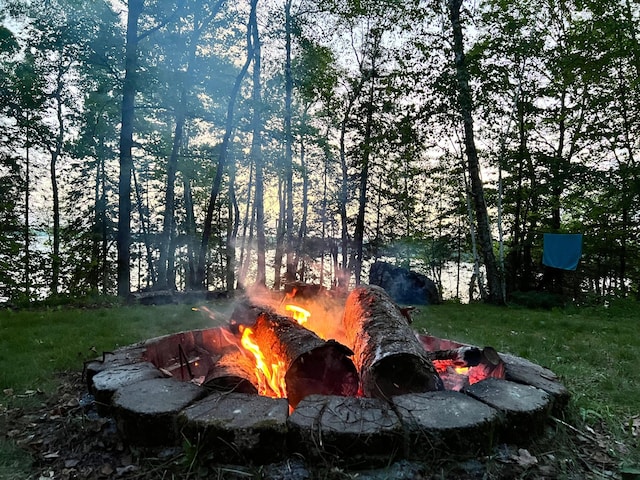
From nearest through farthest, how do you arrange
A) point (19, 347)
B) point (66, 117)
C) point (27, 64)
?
point (19, 347) → point (27, 64) → point (66, 117)

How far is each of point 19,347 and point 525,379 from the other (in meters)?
5.10

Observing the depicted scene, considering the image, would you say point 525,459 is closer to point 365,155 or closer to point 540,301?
point 540,301

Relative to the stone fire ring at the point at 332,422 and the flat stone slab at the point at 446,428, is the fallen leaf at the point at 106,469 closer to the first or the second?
the stone fire ring at the point at 332,422

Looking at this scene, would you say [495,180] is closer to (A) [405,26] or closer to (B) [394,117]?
(B) [394,117]

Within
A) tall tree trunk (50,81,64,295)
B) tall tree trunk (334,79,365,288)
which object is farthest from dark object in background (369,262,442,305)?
tall tree trunk (50,81,64,295)

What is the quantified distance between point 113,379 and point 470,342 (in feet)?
14.4

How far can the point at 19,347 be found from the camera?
418 centimetres

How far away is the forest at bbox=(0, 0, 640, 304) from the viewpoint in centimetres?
1023

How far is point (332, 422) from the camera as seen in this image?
71.1 inches

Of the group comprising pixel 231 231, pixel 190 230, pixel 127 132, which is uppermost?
pixel 127 132

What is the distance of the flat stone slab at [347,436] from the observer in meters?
1.74

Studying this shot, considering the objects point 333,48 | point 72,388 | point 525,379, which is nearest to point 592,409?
point 525,379

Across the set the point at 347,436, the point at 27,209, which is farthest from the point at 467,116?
the point at 27,209

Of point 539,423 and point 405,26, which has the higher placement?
point 405,26
